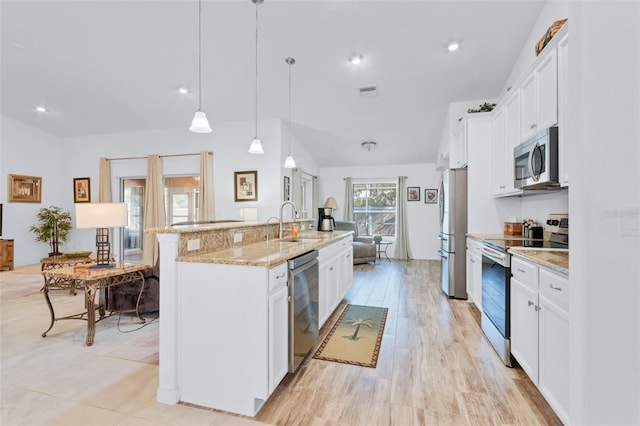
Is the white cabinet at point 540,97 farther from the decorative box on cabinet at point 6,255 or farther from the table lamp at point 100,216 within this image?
Answer: the decorative box on cabinet at point 6,255

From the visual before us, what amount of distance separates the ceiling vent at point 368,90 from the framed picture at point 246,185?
7.67ft

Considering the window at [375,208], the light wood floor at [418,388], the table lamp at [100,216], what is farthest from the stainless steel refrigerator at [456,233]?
the table lamp at [100,216]

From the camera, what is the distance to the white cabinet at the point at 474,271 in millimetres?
3115

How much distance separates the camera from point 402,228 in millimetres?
7172

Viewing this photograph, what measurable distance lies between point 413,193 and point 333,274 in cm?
482

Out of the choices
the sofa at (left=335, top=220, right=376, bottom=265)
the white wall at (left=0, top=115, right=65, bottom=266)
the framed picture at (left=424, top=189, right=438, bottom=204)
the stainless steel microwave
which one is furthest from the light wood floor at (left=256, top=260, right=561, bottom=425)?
the white wall at (left=0, top=115, right=65, bottom=266)

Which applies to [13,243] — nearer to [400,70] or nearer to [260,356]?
[260,356]

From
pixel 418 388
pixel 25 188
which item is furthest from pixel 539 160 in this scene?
pixel 25 188

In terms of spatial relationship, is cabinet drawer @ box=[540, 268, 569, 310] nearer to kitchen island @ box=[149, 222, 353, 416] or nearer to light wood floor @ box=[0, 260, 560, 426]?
light wood floor @ box=[0, 260, 560, 426]

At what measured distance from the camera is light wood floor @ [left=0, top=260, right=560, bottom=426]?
1669 millimetres

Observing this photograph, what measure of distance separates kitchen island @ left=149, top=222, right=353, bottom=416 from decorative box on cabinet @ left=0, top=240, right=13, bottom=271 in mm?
6417

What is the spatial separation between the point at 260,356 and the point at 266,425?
363 millimetres

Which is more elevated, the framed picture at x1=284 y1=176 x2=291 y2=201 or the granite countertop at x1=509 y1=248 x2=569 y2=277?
the framed picture at x1=284 y1=176 x2=291 y2=201

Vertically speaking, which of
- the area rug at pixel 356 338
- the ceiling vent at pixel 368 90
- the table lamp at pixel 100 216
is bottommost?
the area rug at pixel 356 338
